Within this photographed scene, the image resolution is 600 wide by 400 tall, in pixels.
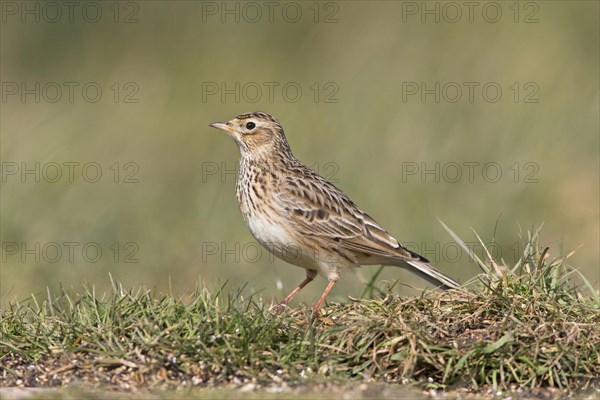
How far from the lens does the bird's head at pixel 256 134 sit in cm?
898

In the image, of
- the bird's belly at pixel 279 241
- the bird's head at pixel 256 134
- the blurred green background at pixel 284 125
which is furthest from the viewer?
the blurred green background at pixel 284 125

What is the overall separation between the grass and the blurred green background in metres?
2.97

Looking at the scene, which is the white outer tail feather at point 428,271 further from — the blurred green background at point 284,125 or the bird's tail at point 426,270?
the blurred green background at point 284,125

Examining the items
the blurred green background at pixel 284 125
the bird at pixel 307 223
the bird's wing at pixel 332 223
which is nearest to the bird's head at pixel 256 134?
the bird at pixel 307 223

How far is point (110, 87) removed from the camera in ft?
50.1

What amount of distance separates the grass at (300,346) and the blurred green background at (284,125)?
117 inches

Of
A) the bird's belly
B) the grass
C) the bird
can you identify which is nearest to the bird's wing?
the bird

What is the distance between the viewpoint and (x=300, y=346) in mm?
6164

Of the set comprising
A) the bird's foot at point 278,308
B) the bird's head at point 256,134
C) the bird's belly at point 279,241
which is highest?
the bird's head at point 256,134

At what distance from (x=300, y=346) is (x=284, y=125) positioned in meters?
8.06

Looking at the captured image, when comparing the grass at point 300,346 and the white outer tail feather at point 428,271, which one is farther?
the white outer tail feather at point 428,271

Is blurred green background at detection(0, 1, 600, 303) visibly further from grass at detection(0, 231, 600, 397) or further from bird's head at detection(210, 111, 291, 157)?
grass at detection(0, 231, 600, 397)

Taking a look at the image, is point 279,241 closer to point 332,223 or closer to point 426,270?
point 332,223

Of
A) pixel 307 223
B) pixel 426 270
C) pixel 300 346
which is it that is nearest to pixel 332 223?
pixel 307 223
